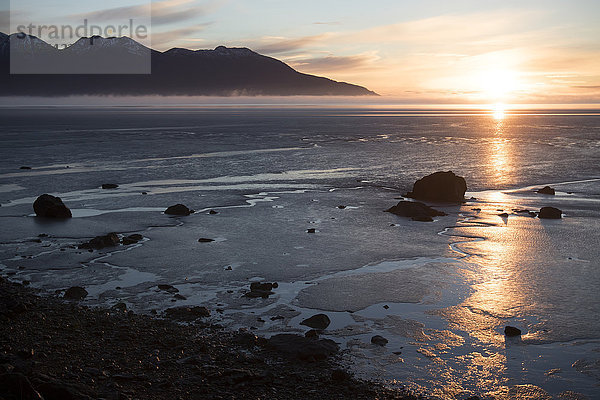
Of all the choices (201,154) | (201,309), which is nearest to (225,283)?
(201,309)

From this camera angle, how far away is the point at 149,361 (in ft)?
A: 30.1

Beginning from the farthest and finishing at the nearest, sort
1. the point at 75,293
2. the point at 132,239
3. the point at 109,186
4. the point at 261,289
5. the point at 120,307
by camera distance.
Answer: the point at 109,186 < the point at 132,239 < the point at 261,289 < the point at 75,293 < the point at 120,307

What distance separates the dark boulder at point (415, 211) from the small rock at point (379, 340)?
11.5m

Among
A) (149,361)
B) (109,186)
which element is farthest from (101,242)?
(109,186)

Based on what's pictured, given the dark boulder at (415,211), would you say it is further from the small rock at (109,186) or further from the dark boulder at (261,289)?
the small rock at (109,186)

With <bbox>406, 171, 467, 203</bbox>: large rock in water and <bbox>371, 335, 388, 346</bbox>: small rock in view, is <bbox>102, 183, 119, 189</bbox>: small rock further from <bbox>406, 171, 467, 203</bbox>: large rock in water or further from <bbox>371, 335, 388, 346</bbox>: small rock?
<bbox>371, 335, 388, 346</bbox>: small rock

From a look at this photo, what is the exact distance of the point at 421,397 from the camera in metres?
8.41

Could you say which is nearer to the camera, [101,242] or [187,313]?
[187,313]

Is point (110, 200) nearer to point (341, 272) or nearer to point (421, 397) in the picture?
point (341, 272)

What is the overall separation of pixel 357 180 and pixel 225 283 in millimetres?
19738

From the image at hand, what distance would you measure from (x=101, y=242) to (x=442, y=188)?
14768 mm

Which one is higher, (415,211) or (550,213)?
(550,213)

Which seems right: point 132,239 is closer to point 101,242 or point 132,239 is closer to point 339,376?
point 101,242

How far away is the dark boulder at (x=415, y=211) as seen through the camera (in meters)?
21.8
